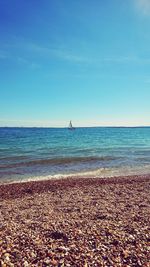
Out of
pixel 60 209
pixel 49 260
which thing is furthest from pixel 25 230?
pixel 60 209

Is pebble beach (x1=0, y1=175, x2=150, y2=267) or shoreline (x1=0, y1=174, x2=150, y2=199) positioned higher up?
pebble beach (x1=0, y1=175, x2=150, y2=267)

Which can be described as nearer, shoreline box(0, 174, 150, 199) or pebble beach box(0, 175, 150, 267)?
pebble beach box(0, 175, 150, 267)

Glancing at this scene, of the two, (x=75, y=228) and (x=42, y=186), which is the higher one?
(x=75, y=228)

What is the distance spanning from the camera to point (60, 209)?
30.2 feet

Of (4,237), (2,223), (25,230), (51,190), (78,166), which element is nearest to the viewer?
(4,237)

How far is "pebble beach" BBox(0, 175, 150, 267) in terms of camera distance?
5.39 m

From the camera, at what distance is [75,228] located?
7.05 meters

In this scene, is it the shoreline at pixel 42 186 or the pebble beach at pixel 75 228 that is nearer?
the pebble beach at pixel 75 228

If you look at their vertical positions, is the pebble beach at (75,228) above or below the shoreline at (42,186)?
above

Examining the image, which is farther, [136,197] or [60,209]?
[136,197]

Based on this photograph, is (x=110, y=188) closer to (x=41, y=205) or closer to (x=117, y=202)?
(x=117, y=202)

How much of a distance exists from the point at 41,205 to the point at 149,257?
5.48 metres

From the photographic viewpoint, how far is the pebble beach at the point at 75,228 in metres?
5.39

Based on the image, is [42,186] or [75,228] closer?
[75,228]
